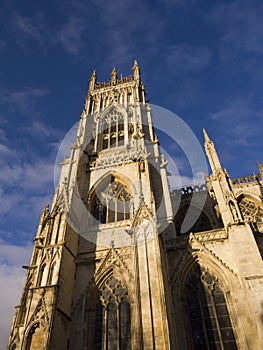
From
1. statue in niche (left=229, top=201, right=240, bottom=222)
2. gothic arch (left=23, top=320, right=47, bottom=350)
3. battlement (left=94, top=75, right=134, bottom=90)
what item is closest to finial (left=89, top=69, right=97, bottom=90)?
battlement (left=94, top=75, right=134, bottom=90)

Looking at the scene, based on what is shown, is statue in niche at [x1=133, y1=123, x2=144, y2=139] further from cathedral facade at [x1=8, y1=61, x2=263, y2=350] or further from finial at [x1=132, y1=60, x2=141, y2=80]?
finial at [x1=132, y1=60, x2=141, y2=80]

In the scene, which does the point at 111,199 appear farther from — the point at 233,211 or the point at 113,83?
the point at 113,83

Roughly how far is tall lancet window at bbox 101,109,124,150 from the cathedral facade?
4403mm

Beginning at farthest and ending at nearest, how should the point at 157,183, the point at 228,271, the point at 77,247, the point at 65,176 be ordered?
the point at 65,176 < the point at 157,183 < the point at 77,247 < the point at 228,271

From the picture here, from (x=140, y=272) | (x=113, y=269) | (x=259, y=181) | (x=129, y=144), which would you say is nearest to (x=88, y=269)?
(x=113, y=269)

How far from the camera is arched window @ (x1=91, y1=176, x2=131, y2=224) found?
17109mm

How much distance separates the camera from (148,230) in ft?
41.6

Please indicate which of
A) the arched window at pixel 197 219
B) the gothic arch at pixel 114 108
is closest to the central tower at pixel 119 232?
the gothic arch at pixel 114 108

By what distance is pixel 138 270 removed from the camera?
11578mm

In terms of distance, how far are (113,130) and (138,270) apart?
1598 centimetres

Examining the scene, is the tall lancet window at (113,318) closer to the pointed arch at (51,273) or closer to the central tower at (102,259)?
the central tower at (102,259)

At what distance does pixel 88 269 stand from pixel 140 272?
398 centimetres

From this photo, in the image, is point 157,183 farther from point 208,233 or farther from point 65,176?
point 65,176

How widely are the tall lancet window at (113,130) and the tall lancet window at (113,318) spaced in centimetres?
1272
